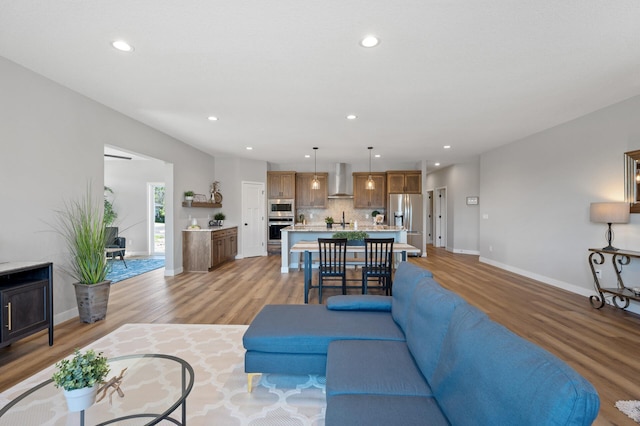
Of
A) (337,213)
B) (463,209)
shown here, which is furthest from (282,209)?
(463,209)

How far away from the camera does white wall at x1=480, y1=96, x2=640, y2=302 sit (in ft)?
13.4

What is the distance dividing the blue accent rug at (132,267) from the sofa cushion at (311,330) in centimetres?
464

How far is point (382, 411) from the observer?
51.6 inches

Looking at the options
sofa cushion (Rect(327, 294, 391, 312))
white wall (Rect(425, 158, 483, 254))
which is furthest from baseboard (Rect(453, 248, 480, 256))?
sofa cushion (Rect(327, 294, 391, 312))

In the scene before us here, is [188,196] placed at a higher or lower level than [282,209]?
higher

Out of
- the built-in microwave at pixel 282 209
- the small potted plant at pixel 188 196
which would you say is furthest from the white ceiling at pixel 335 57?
the built-in microwave at pixel 282 209

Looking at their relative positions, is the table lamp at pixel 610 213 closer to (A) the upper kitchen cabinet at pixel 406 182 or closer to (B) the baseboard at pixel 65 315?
(A) the upper kitchen cabinet at pixel 406 182

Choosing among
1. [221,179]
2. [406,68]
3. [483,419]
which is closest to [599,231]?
[406,68]

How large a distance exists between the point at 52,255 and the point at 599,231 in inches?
283

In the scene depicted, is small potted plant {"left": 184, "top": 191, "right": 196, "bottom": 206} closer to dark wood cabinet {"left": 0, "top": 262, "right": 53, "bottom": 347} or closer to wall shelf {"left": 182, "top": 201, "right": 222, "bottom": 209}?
wall shelf {"left": 182, "top": 201, "right": 222, "bottom": 209}

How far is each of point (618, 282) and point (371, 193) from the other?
5780 mm

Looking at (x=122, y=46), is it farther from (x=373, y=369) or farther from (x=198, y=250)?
(x=198, y=250)

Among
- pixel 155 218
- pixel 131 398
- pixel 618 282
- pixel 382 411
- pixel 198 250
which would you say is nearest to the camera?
pixel 382 411

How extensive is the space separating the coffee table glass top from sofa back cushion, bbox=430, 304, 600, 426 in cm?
129
